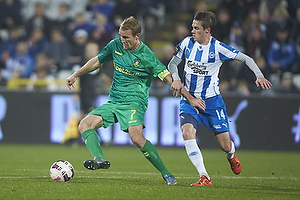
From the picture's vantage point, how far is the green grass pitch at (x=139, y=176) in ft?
20.9

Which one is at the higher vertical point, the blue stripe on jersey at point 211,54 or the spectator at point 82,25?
the blue stripe on jersey at point 211,54

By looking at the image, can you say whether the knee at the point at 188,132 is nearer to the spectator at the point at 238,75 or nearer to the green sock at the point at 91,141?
the green sock at the point at 91,141

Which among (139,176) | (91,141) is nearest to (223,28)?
(139,176)

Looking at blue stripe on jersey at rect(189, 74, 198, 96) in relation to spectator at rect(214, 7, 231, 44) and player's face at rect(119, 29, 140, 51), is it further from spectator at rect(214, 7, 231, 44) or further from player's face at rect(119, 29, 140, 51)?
spectator at rect(214, 7, 231, 44)

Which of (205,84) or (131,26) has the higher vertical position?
(131,26)

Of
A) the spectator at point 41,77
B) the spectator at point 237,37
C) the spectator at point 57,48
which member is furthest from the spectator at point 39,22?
the spectator at point 237,37

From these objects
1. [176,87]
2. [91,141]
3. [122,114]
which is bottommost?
[91,141]

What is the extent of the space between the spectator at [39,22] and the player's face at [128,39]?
1093cm

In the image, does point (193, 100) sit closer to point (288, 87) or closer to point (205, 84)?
point (205, 84)

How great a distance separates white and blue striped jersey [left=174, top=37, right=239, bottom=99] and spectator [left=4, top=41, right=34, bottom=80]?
9269 millimetres

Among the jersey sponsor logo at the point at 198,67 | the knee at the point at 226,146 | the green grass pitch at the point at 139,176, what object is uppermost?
the jersey sponsor logo at the point at 198,67

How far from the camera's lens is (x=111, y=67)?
1658 cm

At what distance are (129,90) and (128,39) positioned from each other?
0.66 m

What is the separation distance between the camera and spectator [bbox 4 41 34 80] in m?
16.3
